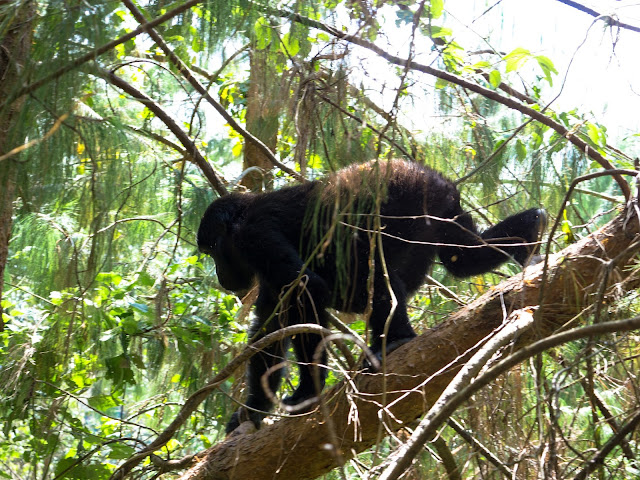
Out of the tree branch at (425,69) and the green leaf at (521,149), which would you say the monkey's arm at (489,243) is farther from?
the tree branch at (425,69)

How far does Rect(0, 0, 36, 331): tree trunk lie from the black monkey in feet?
4.80

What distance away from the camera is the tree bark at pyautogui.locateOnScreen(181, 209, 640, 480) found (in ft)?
9.31

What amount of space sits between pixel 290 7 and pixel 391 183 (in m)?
1.31

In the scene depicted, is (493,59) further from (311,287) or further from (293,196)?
(311,287)

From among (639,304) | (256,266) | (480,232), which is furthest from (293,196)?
(639,304)

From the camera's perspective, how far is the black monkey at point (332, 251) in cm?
391

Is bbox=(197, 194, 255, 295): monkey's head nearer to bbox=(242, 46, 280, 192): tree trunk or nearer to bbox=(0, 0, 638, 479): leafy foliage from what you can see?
bbox=(0, 0, 638, 479): leafy foliage

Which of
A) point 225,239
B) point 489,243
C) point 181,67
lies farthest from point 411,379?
point 181,67

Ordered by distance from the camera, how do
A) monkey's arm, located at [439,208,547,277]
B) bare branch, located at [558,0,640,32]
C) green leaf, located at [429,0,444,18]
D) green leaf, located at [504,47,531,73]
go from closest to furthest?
bare branch, located at [558,0,640,32], green leaf, located at [429,0,444,18], green leaf, located at [504,47,531,73], monkey's arm, located at [439,208,547,277]

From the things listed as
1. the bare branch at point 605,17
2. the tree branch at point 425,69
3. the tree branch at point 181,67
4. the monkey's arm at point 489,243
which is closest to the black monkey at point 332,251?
the monkey's arm at point 489,243

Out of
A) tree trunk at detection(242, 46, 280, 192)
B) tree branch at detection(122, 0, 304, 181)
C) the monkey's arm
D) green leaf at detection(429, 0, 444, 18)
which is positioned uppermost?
tree branch at detection(122, 0, 304, 181)

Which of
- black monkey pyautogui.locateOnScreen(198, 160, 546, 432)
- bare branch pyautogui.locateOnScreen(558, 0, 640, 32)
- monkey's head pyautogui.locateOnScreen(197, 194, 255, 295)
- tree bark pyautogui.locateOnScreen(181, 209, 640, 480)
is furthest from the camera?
monkey's head pyautogui.locateOnScreen(197, 194, 255, 295)

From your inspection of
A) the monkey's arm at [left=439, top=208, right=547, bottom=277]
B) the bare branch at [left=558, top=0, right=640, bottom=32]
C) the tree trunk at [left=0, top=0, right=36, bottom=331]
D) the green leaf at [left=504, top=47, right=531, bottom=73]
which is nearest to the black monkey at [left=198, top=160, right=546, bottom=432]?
the monkey's arm at [left=439, top=208, right=547, bottom=277]

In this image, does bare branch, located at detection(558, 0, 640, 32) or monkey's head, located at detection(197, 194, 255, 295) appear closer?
bare branch, located at detection(558, 0, 640, 32)
